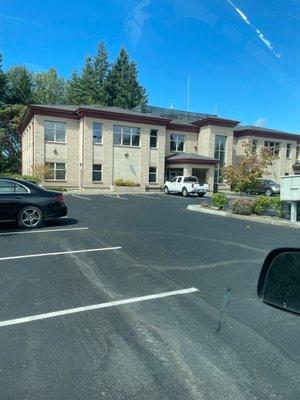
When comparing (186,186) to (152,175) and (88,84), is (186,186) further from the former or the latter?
(88,84)

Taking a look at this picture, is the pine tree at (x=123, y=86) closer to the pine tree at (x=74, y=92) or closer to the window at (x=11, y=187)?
the pine tree at (x=74, y=92)

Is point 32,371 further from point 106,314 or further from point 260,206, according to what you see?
point 260,206

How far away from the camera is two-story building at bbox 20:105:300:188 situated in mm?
35750

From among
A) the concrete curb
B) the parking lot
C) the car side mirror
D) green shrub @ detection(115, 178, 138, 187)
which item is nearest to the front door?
green shrub @ detection(115, 178, 138, 187)

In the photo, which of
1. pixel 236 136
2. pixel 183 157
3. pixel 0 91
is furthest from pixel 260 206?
pixel 0 91

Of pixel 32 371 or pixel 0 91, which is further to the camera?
pixel 0 91

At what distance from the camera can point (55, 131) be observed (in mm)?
35938

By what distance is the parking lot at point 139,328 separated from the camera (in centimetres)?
325

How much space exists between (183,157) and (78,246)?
30276 mm

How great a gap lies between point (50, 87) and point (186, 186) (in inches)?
1683

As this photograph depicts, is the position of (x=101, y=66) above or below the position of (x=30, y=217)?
above

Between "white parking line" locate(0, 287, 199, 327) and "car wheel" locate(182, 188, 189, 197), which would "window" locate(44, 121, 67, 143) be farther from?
"white parking line" locate(0, 287, 199, 327)

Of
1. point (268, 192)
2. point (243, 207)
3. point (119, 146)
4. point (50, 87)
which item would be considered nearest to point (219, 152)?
point (268, 192)

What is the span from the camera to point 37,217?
12.1 metres
